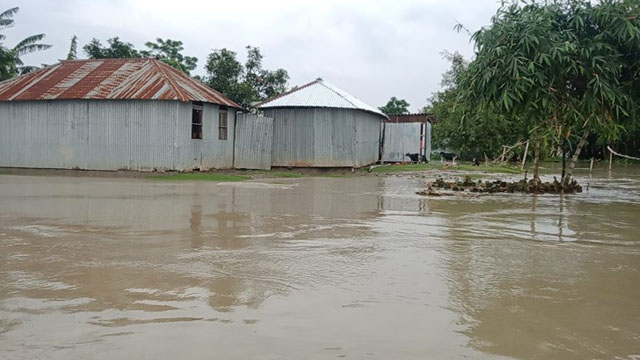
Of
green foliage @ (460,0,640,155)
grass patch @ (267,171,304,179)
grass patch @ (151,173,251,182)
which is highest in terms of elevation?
green foliage @ (460,0,640,155)

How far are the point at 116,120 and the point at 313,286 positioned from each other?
19220mm

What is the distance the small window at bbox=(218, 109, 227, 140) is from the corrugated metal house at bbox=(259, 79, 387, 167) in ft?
9.14

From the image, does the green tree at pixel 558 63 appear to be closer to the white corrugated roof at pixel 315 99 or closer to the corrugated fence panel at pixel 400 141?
the white corrugated roof at pixel 315 99

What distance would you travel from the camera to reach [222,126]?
2441 centimetres

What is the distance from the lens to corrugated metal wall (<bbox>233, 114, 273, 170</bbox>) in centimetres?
2512

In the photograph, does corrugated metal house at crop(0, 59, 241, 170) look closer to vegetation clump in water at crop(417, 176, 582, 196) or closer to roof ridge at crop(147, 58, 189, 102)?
roof ridge at crop(147, 58, 189, 102)

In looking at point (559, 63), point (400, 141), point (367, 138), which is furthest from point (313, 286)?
point (400, 141)

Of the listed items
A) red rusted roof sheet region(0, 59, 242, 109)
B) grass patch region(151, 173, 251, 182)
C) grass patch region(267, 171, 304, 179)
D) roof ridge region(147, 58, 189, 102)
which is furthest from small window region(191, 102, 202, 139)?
grass patch region(267, 171, 304, 179)

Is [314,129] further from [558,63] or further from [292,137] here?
[558,63]

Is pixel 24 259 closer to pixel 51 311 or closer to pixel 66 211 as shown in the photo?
pixel 51 311

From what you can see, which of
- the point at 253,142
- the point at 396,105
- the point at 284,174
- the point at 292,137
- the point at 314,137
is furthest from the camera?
the point at 396,105

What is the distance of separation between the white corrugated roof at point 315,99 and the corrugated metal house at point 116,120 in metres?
2.92

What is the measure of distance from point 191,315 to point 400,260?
2950 millimetres

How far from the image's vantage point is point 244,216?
401 inches
